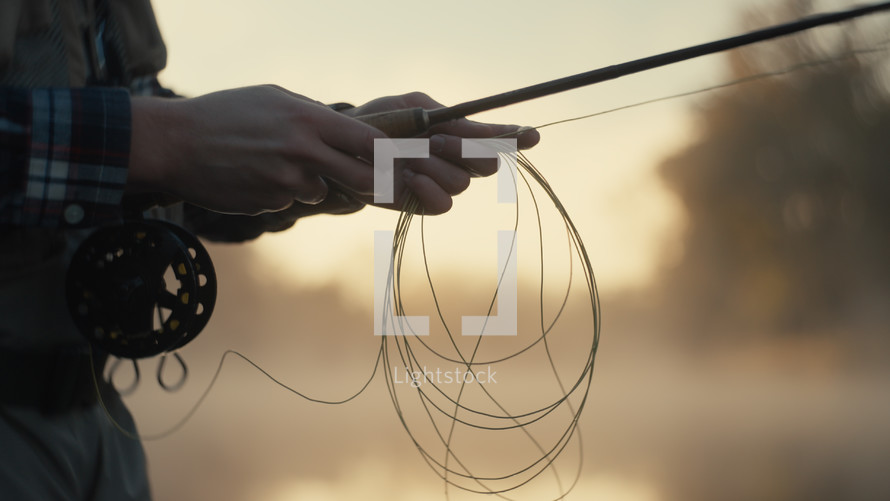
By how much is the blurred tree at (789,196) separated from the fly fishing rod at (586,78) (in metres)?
5.14

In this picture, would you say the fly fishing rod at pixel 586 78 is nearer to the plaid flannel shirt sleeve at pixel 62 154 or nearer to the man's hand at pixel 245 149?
the man's hand at pixel 245 149

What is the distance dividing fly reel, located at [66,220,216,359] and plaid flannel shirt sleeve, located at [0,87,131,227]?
120mm

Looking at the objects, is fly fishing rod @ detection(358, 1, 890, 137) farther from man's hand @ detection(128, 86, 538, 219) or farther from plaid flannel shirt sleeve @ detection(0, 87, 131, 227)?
plaid flannel shirt sleeve @ detection(0, 87, 131, 227)

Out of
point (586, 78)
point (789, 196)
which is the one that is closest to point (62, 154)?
point (586, 78)

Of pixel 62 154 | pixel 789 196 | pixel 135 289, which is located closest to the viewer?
pixel 62 154

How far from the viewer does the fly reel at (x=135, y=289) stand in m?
0.57

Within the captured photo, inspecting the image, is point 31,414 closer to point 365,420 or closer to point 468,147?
point 468,147

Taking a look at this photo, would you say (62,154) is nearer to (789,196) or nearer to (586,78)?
(586,78)

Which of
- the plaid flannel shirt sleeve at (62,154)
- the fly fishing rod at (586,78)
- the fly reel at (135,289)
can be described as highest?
the fly fishing rod at (586,78)

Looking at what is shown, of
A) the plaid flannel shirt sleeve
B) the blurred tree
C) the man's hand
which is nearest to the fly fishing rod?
the man's hand

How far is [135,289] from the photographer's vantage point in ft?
1.93

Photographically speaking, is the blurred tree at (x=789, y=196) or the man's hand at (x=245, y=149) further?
the blurred tree at (x=789, y=196)

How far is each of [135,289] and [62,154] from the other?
0.17 m

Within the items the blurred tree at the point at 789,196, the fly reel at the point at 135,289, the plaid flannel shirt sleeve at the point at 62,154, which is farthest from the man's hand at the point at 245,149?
the blurred tree at the point at 789,196
